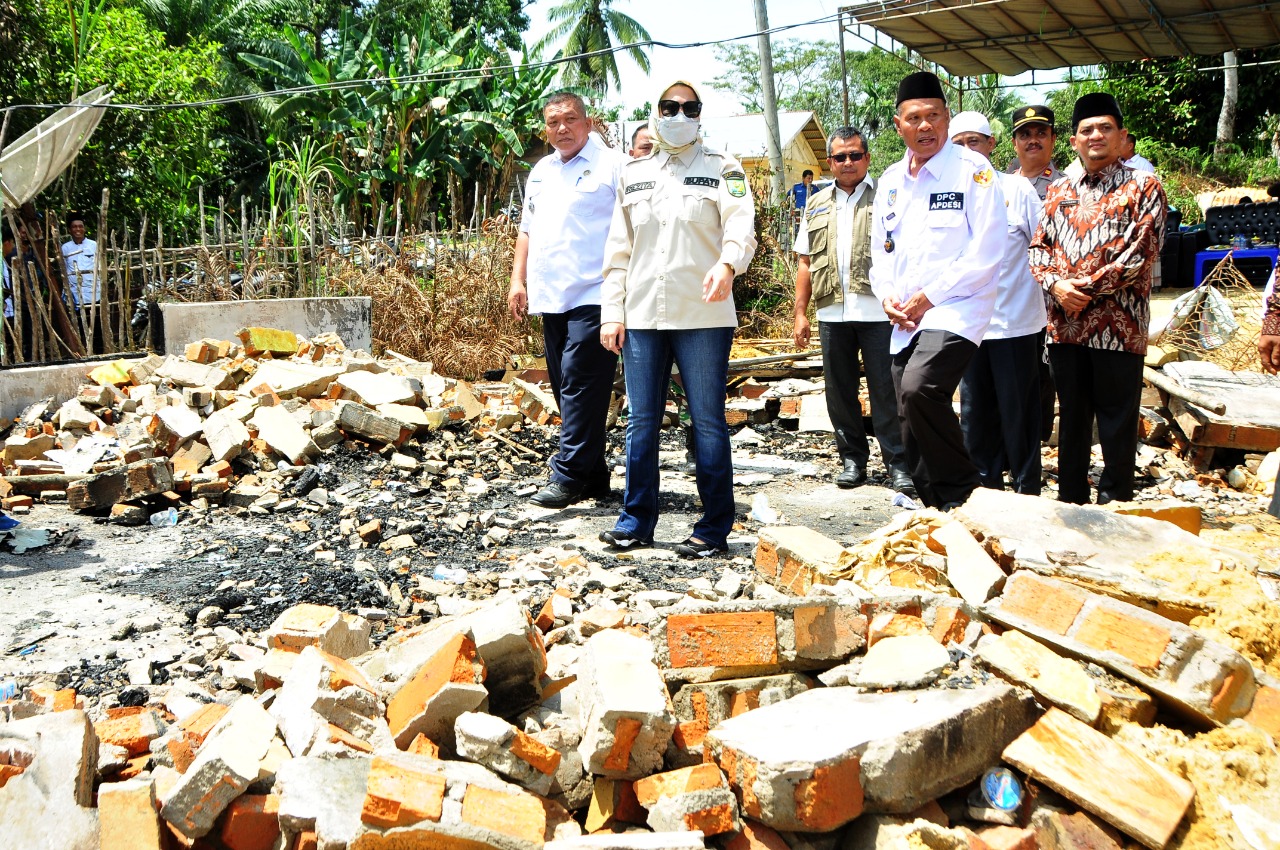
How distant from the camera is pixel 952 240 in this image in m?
4.16

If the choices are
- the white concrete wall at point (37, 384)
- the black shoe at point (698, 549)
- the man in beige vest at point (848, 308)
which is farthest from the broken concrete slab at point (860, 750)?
the white concrete wall at point (37, 384)

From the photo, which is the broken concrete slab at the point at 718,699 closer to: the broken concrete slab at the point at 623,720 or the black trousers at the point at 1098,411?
the broken concrete slab at the point at 623,720

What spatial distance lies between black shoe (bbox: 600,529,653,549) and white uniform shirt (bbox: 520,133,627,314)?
134cm

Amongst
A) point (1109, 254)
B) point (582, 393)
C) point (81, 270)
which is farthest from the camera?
point (81, 270)

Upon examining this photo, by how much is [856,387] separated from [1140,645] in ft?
11.5

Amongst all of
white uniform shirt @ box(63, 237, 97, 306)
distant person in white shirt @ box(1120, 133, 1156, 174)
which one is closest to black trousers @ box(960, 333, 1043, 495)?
distant person in white shirt @ box(1120, 133, 1156, 174)

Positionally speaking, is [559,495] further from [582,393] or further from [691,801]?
[691,801]

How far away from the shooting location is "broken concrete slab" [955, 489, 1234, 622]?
112 inches

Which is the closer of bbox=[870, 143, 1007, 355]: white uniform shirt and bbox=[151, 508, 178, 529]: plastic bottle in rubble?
bbox=[870, 143, 1007, 355]: white uniform shirt

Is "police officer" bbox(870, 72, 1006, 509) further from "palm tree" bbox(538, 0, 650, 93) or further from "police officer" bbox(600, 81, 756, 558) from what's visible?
"palm tree" bbox(538, 0, 650, 93)

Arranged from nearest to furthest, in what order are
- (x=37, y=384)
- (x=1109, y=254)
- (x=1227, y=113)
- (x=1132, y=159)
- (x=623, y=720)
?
1. (x=623, y=720)
2. (x=1109, y=254)
3. (x=1132, y=159)
4. (x=37, y=384)
5. (x=1227, y=113)

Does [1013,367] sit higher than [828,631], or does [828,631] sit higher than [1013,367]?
[1013,367]

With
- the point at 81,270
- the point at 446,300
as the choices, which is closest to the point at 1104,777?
the point at 446,300

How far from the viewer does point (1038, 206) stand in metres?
4.97
